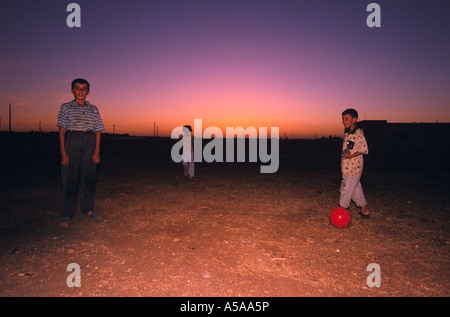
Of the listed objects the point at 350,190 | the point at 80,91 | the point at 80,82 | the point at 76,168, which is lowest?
the point at 350,190

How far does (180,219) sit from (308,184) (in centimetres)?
580

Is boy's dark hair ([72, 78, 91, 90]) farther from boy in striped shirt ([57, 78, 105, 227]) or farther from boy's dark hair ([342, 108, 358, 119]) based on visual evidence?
boy's dark hair ([342, 108, 358, 119])

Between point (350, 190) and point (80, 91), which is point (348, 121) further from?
point (80, 91)

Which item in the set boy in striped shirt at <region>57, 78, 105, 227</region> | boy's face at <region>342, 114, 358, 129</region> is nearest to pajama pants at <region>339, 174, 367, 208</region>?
boy's face at <region>342, 114, 358, 129</region>

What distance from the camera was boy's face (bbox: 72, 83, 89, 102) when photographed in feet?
13.8

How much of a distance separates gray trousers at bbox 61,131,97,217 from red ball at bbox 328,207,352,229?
4.61 m

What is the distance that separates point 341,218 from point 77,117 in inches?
200

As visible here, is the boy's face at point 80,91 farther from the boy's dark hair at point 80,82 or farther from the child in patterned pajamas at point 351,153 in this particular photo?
the child in patterned pajamas at point 351,153

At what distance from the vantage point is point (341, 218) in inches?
→ 181

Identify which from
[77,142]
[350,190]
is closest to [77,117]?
[77,142]

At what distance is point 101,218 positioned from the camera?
4922 millimetres
